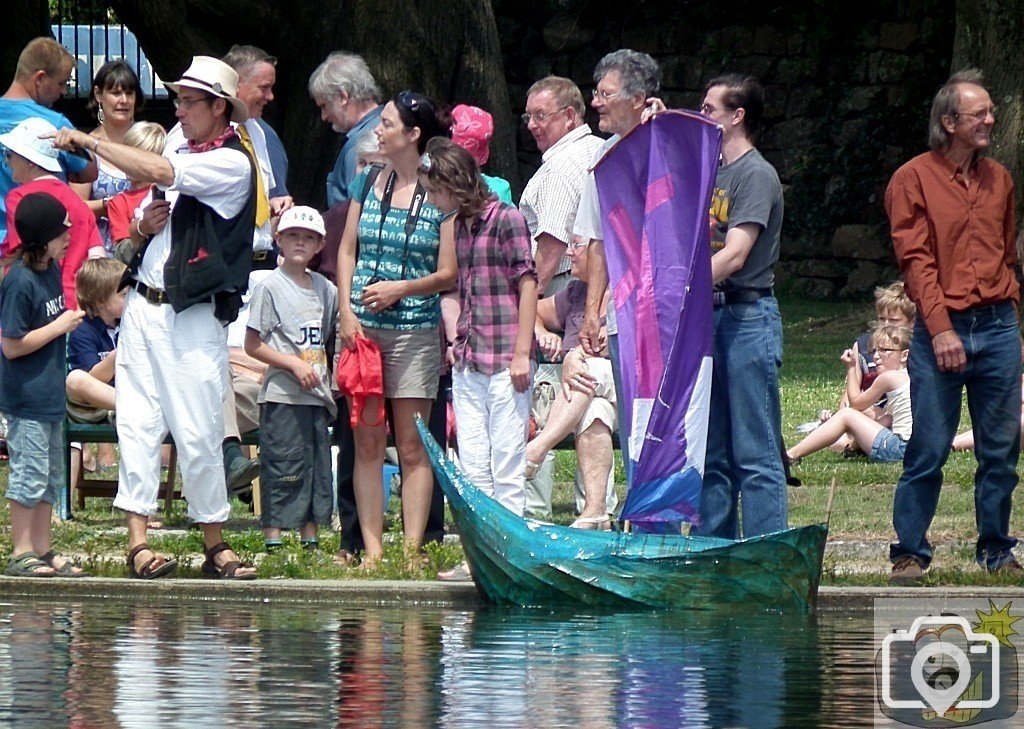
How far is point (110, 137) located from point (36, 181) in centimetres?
217

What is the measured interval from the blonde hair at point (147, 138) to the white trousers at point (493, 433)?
8.22ft

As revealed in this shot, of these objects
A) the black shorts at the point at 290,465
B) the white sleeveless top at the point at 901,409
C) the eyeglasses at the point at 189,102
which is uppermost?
the eyeglasses at the point at 189,102

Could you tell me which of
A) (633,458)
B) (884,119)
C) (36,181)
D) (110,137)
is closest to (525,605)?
(633,458)

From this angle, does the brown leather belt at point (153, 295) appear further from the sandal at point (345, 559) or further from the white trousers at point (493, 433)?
the sandal at point (345, 559)

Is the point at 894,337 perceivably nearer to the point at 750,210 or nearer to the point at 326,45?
the point at 750,210

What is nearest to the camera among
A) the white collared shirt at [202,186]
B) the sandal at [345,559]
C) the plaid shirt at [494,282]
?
the white collared shirt at [202,186]

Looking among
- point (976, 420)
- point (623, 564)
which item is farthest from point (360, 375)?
point (976, 420)

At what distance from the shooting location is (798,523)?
10.2m

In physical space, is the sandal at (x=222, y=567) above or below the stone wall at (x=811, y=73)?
below

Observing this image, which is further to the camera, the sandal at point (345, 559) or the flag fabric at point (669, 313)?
the sandal at point (345, 559)

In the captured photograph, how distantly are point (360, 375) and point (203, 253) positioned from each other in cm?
92

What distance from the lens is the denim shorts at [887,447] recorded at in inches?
482

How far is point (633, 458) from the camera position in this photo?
28.0 ft

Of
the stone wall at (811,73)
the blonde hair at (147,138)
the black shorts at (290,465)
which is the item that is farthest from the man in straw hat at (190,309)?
the stone wall at (811,73)
